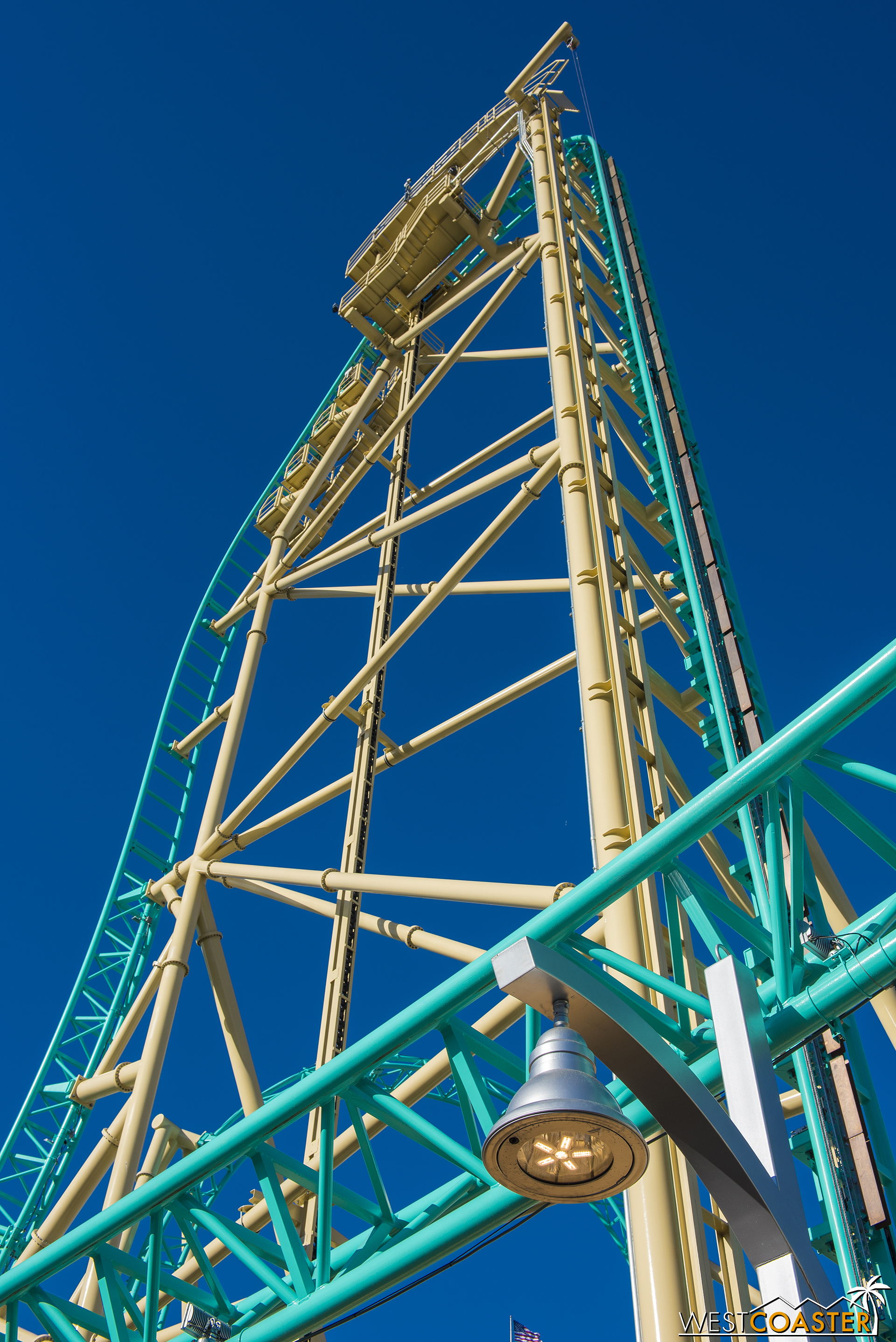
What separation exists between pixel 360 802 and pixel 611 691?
4973mm

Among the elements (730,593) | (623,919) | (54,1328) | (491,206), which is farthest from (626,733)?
(491,206)

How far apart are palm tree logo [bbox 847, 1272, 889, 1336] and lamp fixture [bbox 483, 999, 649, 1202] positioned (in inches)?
37.6

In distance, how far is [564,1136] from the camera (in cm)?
434

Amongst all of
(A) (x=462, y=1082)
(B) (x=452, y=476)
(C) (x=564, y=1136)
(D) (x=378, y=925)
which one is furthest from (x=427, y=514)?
(C) (x=564, y=1136)

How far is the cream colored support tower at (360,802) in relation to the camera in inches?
433

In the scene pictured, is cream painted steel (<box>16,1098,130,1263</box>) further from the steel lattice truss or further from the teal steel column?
the teal steel column

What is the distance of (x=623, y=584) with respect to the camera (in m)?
9.99

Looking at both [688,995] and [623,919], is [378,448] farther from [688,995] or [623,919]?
[688,995]

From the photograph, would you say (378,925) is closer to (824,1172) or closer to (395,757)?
(395,757)

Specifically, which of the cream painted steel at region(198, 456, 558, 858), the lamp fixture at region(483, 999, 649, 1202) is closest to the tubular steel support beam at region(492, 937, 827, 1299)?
→ the lamp fixture at region(483, 999, 649, 1202)

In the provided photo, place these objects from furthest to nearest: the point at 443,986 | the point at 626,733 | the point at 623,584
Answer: the point at 623,584 → the point at 626,733 → the point at 443,986

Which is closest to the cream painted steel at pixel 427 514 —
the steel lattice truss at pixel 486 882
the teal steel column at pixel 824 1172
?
the steel lattice truss at pixel 486 882

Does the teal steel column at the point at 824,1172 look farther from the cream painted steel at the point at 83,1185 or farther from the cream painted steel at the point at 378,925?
the cream painted steel at the point at 83,1185

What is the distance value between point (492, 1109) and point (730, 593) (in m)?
5.92
